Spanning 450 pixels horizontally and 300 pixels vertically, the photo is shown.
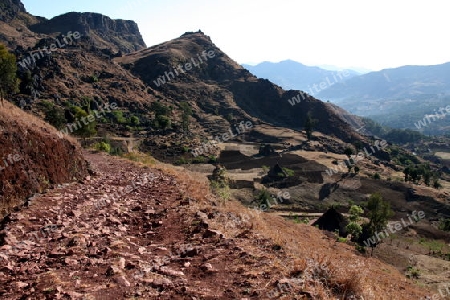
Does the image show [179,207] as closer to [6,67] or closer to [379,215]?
[379,215]

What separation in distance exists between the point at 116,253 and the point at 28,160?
741 cm

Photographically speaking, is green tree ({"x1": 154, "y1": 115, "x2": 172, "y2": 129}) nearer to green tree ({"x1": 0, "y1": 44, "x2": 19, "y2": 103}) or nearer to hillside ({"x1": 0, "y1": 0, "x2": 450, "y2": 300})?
hillside ({"x1": 0, "y1": 0, "x2": 450, "y2": 300})

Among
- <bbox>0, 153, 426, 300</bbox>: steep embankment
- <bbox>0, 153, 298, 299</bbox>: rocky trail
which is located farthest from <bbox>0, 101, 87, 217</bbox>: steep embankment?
<bbox>0, 153, 426, 300</bbox>: steep embankment

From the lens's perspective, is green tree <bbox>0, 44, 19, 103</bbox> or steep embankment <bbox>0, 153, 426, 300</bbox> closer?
steep embankment <bbox>0, 153, 426, 300</bbox>

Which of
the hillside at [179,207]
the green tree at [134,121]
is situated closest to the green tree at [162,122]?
the hillside at [179,207]

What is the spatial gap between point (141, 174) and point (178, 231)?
10.1 metres

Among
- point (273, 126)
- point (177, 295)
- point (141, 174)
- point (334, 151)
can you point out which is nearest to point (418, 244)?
point (141, 174)

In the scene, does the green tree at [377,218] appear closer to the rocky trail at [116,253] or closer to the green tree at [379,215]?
the green tree at [379,215]

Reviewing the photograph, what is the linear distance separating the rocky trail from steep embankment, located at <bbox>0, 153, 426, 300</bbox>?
0.07 feet

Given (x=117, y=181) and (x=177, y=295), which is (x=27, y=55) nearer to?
(x=117, y=181)

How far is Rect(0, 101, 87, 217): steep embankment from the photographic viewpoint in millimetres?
10867

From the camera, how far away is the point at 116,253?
7500mm

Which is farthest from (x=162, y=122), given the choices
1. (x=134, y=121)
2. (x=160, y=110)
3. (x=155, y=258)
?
(x=155, y=258)

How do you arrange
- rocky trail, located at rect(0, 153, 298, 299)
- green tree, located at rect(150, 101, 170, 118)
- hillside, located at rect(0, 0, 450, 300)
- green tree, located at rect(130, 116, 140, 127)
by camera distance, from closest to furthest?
1. rocky trail, located at rect(0, 153, 298, 299)
2. hillside, located at rect(0, 0, 450, 300)
3. green tree, located at rect(130, 116, 140, 127)
4. green tree, located at rect(150, 101, 170, 118)
